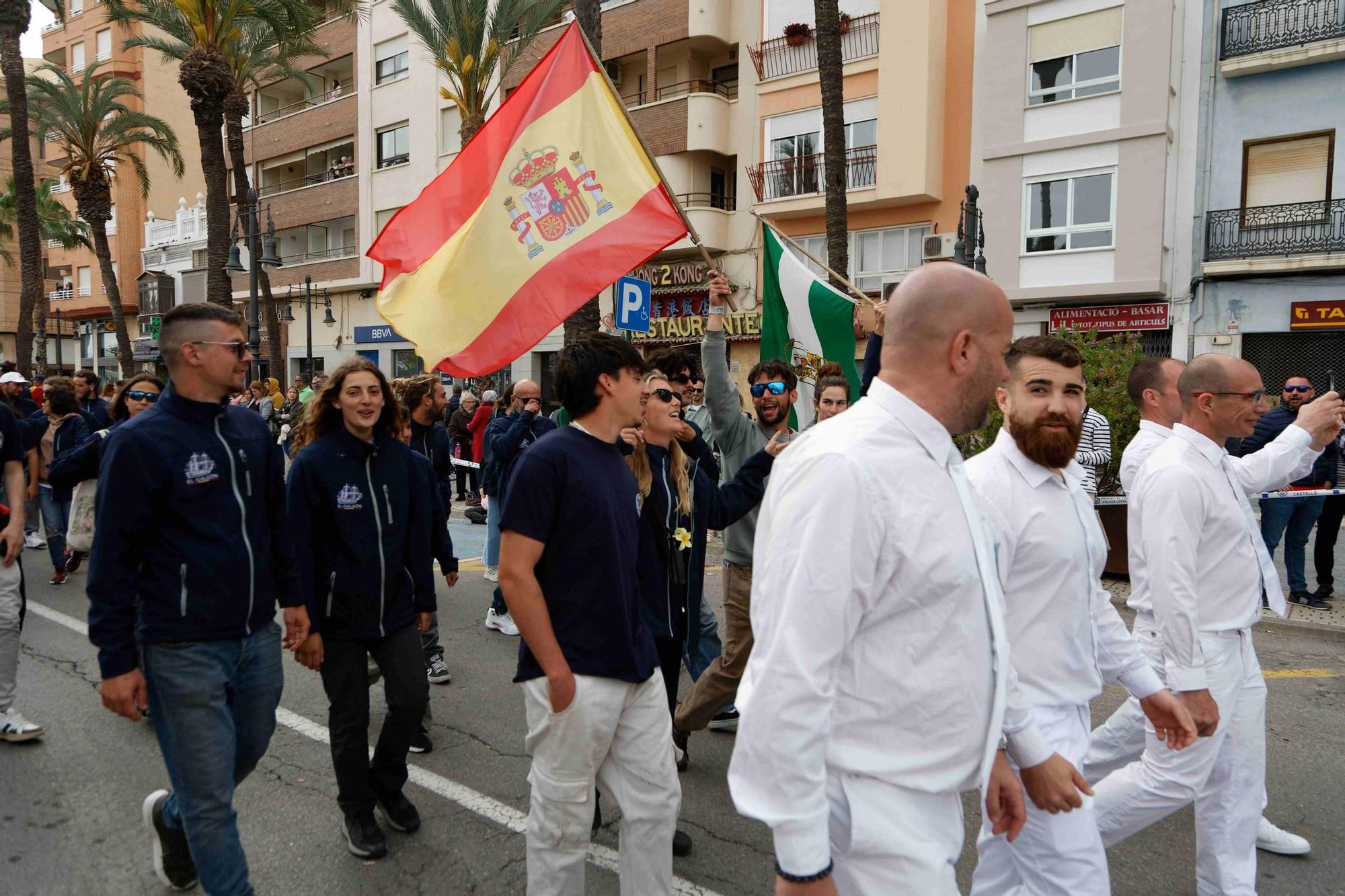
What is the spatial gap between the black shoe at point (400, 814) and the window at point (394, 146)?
31.3 meters

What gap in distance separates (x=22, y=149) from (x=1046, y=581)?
25953 millimetres

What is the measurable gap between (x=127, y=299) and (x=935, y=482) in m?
52.6

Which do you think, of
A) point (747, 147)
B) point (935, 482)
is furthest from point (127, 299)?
point (935, 482)

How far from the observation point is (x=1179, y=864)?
3.54m

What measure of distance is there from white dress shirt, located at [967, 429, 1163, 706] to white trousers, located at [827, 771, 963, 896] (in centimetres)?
89

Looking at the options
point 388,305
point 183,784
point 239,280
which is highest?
point 239,280

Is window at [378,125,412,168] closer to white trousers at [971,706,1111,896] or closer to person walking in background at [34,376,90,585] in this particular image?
person walking in background at [34,376,90,585]

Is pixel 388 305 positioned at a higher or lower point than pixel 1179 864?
higher

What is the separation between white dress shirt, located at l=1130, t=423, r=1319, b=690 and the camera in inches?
117

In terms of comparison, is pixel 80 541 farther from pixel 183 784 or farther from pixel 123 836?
pixel 183 784

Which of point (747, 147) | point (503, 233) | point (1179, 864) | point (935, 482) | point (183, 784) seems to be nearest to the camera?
point (935, 482)

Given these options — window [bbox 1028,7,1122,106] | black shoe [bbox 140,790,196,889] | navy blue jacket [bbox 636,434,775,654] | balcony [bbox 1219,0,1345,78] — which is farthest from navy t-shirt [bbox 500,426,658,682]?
window [bbox 1028,7,1122,106]

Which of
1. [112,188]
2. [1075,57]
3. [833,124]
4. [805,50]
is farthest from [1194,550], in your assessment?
[112,188]

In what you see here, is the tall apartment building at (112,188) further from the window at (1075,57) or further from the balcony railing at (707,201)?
the window at (1075,57)
